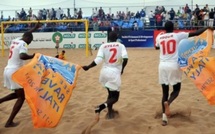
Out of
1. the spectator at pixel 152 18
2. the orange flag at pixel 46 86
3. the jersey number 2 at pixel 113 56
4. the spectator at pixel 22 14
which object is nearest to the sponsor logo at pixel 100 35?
the spectator at pixel 152 18

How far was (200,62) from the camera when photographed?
573 cm

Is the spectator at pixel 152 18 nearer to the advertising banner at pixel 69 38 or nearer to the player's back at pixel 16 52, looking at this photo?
the advertising banner at pixel 69 38

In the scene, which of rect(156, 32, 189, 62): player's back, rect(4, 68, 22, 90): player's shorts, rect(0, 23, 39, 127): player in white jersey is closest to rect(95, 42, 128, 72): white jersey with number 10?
rect(156, 32, 189, 62): player's back

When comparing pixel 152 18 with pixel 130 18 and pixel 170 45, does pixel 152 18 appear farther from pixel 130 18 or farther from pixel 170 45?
pixel 170 45

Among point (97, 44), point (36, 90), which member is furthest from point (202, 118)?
point (97, 44)

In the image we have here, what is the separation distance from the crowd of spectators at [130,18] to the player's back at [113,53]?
53.7 ft

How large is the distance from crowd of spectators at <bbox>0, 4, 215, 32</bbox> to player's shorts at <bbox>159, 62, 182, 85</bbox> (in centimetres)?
1644

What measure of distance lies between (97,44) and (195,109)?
1547 centimetres

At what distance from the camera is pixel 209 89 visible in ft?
18.2

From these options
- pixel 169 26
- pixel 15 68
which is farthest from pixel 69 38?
pixel 169 26

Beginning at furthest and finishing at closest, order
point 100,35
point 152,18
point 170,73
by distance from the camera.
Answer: point 152,18, point 100,35, point 170,73

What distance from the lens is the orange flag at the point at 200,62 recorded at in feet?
18.3

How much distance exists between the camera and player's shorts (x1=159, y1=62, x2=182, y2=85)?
18.7 ft

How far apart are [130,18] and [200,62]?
61.6 feet
